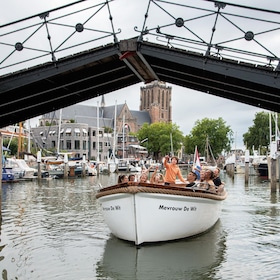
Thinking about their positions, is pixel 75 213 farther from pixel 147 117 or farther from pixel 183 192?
pixel 147 117

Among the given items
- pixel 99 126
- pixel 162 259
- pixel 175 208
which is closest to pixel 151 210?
pixel 175 208

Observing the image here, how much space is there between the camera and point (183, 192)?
1091 cm

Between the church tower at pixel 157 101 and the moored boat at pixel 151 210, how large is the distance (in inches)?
5953

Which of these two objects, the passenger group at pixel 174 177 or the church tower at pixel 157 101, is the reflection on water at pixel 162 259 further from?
the church tower at pixel 157 101

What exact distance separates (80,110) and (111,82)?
11945cm

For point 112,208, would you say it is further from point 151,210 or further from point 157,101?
point 157,101

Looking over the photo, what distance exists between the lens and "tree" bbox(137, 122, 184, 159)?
114 metres

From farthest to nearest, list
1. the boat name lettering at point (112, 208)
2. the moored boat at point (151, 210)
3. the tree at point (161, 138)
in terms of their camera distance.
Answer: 1. the tree at point (161, 138)
2. the boat name lettering at point (112, 208)
3. the moored boat at point (151, 210)

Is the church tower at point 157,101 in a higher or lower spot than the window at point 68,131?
higher

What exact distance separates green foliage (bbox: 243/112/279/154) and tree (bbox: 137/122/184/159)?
76.8 ft

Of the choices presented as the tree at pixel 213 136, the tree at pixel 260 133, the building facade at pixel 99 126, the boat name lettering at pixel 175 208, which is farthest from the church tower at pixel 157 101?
the boat name lettering at pixel 175 208

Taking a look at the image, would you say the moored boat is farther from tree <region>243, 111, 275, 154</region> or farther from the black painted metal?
tree <region>243, 111, 275, 154</region>

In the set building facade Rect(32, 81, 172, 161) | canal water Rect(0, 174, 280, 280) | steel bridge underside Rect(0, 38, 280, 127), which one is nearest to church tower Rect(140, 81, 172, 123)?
building facade Rect(32, 81, 172, 161)

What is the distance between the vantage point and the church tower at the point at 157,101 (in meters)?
163
